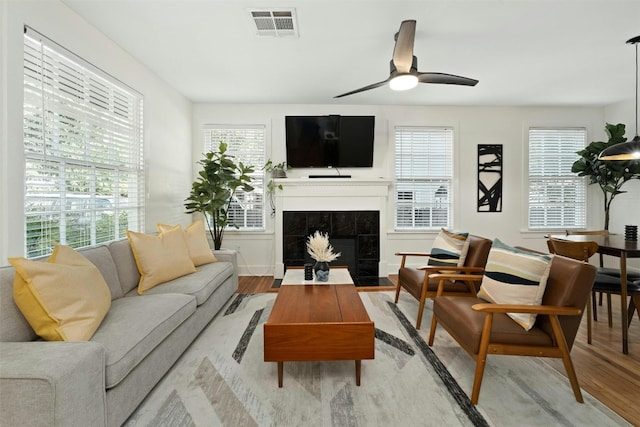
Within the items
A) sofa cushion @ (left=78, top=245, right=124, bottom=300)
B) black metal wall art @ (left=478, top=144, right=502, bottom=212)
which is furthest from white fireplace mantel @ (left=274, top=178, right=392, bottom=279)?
sofa cushion @ (left=78, top=245, right=124, bottom=300)

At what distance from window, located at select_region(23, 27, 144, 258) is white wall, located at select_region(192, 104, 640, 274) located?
172 cm

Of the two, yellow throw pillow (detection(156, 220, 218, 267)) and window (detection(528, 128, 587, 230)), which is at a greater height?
window (detection(528, 128, 587, 230))

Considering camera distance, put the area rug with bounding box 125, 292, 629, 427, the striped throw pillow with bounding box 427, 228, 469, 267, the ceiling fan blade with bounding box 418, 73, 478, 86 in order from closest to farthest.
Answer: the area rug with bounding box 125, 292, 629, 427 < the ceiling fan blade with bounding box 418, 73, 478, 86 < the striped throw pillow with bounding box 427, 228, 469, 267

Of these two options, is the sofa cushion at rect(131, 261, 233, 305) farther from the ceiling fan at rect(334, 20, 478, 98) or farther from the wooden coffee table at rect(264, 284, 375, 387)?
the ceiling fan at rect(334, 20, 478, 98)

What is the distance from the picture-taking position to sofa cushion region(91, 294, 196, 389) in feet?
5.02

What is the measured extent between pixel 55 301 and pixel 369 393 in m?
1.83

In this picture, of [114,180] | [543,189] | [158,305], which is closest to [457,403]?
[158,305]

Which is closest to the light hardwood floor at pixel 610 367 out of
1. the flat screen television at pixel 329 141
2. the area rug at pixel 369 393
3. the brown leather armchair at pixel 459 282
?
the area rug at pixel 369 393

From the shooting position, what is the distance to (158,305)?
2.12m

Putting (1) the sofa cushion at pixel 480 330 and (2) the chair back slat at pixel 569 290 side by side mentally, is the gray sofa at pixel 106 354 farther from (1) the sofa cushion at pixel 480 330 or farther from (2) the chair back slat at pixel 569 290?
(2) the chair back slat at pixel 569 290

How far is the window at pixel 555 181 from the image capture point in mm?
5086

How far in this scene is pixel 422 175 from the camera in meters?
5.06

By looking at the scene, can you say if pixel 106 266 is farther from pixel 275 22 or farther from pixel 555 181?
pixel 555 181

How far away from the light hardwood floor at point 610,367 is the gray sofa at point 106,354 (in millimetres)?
2744
